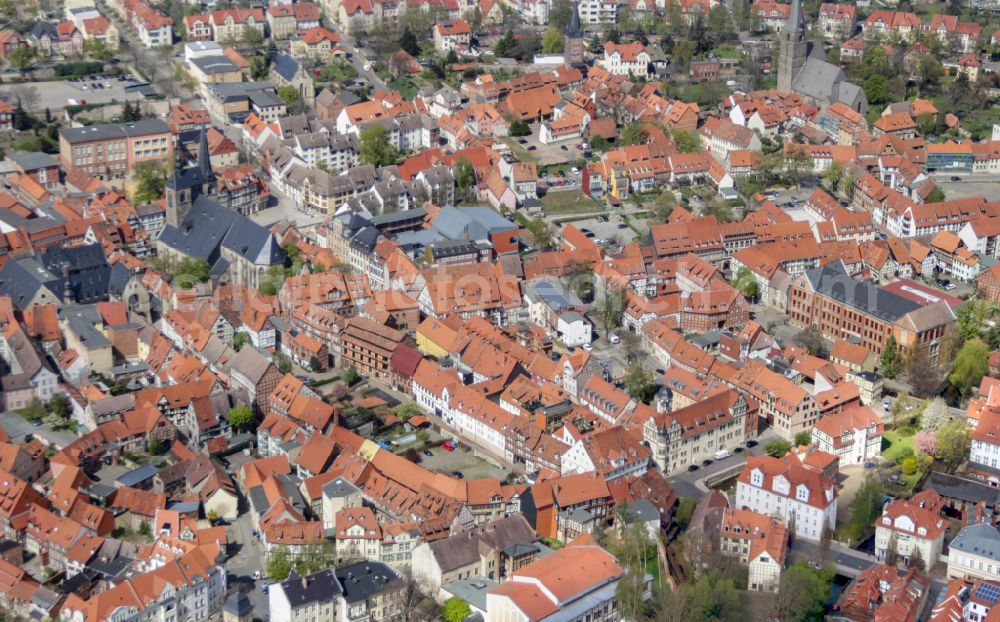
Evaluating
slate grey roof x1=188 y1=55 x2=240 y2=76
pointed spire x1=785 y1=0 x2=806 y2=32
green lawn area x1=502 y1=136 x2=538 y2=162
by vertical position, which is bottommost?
green lawn area x1=502 y1=136 x2=538 y2=162

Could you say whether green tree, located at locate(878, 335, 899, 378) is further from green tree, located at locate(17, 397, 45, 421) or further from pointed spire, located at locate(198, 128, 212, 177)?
pointed spire, located at locate(198, 128, 212, 177)

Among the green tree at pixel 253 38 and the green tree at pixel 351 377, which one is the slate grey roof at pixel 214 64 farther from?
the green tree at pixel 351 377

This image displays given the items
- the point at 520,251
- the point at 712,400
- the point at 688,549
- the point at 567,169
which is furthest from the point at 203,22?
the point at 688,549

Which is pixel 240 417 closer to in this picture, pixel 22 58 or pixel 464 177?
pixel 464 177

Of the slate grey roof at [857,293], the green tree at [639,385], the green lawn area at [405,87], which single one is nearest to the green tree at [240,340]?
the green tree at [639,385]

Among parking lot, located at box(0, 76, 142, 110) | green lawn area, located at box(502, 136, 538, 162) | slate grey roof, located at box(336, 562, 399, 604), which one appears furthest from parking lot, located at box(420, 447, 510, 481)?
parking lot, located at box(0, 76, 142, 110)

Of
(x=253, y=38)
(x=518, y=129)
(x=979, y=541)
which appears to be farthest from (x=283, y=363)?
(x=253, y=38)
